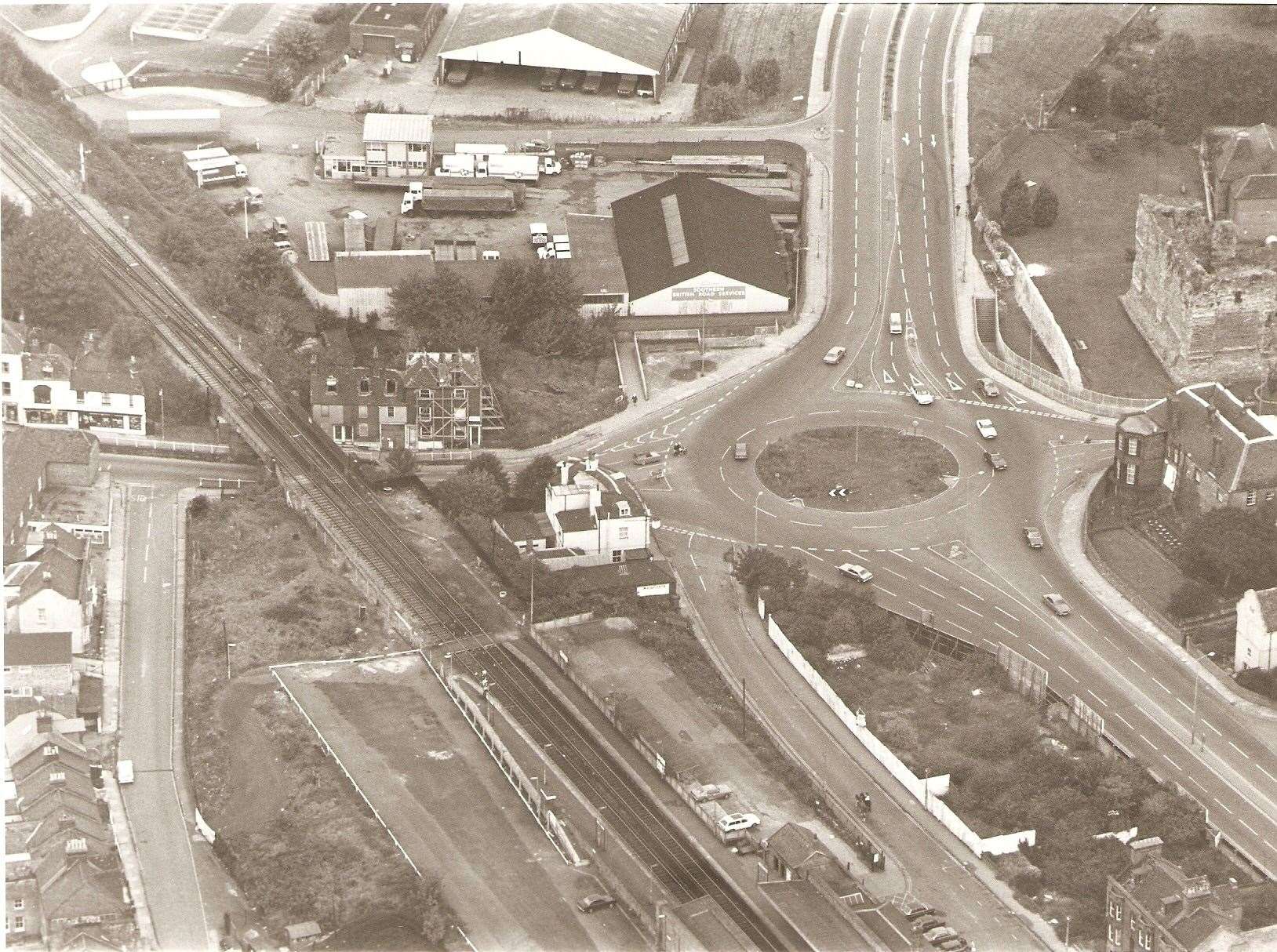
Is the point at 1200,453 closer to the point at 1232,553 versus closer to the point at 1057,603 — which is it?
the point at 1232,553

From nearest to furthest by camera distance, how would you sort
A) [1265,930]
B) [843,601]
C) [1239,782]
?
[1265,930], [1239,782], [843,601]

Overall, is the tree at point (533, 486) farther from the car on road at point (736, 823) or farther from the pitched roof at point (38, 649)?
the car on road at point (736, 823)

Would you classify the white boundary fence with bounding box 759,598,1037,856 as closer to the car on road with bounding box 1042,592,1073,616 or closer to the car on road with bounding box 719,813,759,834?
the car on road with bounding box 719,813,759,834

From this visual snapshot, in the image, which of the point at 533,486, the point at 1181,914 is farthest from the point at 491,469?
the point at 1181,914

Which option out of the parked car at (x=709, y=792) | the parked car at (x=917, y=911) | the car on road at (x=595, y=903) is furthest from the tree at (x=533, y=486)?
the parked car at (x=917, y=911)

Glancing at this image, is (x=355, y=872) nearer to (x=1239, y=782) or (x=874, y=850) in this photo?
(x=874, y=850)

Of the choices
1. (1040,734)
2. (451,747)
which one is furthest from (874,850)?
(451,747)
